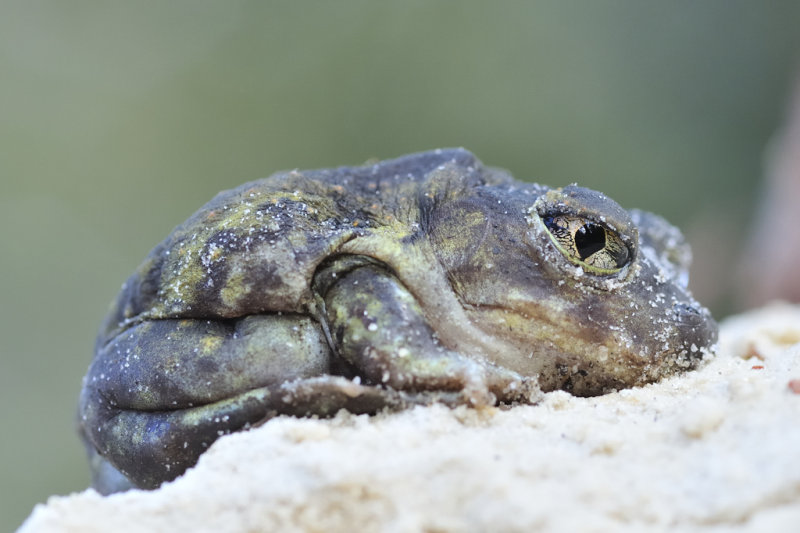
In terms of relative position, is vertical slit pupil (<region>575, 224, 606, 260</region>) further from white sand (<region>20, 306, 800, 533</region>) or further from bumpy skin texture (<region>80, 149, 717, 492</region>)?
white sand (<region>20, 306, 800, 533</region>)

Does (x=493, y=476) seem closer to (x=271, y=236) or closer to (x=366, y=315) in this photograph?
(x=366, y=315)

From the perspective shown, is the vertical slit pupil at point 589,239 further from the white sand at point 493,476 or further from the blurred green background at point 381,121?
the blurred green background at point 381,121

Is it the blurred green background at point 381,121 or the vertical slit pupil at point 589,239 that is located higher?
the blurred green background at point 381,121

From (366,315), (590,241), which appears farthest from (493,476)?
(590,241)

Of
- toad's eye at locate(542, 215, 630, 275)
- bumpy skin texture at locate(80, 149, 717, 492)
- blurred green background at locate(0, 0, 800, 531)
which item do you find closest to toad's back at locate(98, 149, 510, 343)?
bumpy skin texture at locate(80, 149, 717, 492)

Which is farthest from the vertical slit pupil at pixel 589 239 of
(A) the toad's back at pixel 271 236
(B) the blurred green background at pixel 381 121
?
(B) the blurred green background at pixel 381 121
